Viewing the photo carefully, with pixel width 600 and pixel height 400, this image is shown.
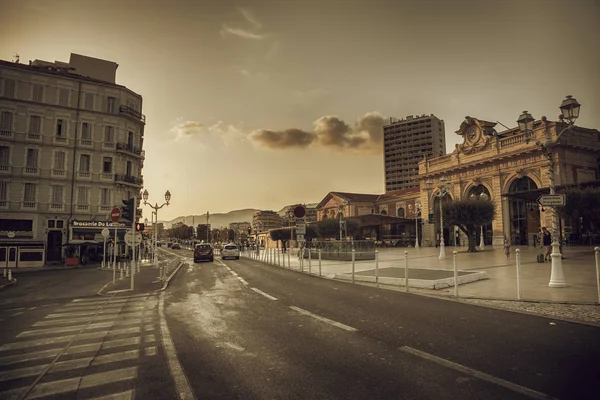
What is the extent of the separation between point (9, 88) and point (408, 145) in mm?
125578

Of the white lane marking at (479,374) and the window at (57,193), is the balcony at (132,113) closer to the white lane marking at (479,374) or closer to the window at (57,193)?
the window at (57,193)

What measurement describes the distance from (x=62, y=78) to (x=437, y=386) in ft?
147

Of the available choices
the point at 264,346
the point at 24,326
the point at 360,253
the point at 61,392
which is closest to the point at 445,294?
the point at 264,346

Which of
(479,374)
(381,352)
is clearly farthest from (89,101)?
(479,374)

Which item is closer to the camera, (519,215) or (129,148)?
(129,148)

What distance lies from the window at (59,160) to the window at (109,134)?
14.7 feet

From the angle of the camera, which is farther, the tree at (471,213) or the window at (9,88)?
the window at (9,88)

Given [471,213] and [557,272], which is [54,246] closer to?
[557,272]

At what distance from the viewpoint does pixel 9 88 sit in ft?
113

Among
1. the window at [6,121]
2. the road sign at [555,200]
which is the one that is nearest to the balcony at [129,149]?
the window at [6,121]

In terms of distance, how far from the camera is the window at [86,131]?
37.8 m

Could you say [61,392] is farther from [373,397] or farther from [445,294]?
[445,294]

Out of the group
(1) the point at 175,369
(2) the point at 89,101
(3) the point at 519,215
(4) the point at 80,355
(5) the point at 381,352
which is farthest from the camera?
(3) the point at 519,215

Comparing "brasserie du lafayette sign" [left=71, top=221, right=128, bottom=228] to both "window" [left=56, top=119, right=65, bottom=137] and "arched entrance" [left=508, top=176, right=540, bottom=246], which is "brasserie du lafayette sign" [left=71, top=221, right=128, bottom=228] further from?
"arched entrance" [left=508, top=176, right=540, bottom=246]
